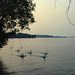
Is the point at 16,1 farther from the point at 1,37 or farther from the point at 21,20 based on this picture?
the point at 1,37

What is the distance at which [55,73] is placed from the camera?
30766mm

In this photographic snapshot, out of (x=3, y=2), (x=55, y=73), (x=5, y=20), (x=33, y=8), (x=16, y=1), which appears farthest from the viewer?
(x=55, y=73)

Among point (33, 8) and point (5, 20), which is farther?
point (33, 8)

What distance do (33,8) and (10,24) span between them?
3.97 metres

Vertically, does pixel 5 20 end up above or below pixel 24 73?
above

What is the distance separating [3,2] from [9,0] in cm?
101

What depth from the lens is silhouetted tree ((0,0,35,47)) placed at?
21594 millimetres

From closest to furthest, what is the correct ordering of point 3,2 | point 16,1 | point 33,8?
point 3,2 < point 16,1 < point 33,8

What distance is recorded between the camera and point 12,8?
22.1m

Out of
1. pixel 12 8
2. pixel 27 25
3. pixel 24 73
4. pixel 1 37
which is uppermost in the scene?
pixel 12 8

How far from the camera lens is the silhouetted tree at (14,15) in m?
21.6

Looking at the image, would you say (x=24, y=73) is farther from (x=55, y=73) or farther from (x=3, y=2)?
(x=3, y=2)

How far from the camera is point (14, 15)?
2364cm

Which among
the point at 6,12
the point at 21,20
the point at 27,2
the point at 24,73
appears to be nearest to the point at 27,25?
the point at 21,20
